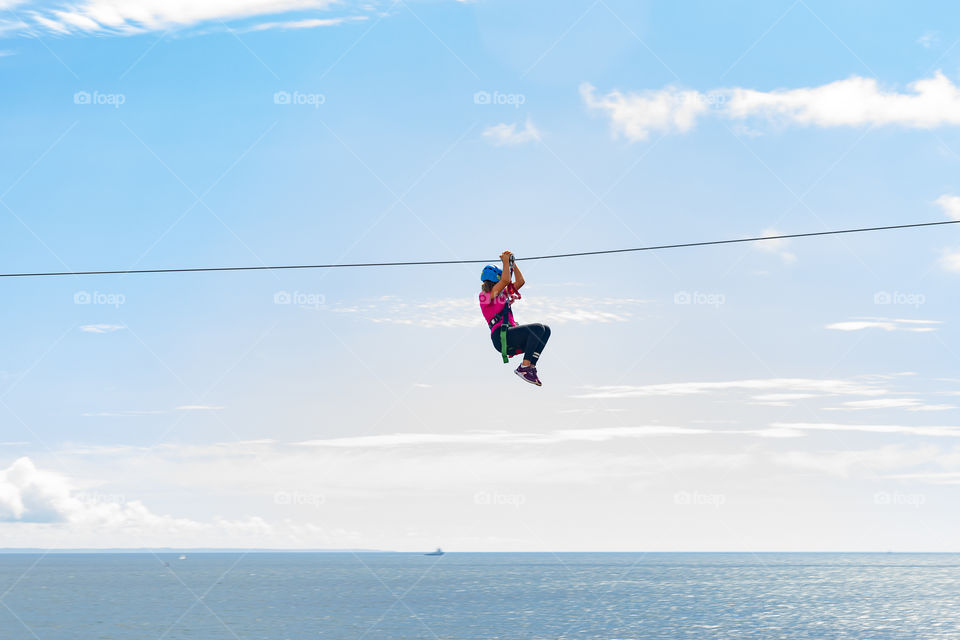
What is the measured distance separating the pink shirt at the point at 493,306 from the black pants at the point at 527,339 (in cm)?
12

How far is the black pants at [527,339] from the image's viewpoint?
17.1 m

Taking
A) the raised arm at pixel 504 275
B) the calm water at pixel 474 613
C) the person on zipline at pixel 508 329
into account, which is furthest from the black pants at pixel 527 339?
the calm water at pixel 474 613

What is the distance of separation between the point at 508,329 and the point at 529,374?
1033 mm

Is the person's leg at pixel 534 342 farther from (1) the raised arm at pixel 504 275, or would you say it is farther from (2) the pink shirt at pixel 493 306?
(1) the raised arm at pixel 504 275

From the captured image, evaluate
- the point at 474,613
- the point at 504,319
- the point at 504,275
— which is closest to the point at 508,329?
the point at 504,319

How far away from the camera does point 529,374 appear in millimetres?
17312

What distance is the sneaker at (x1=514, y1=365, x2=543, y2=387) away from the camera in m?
17.3

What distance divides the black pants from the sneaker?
5.1 inches

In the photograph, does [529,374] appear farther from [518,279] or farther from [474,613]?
[474,613]

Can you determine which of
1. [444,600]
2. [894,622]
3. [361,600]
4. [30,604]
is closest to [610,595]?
[444,600]

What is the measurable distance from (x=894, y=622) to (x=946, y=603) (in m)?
40.1

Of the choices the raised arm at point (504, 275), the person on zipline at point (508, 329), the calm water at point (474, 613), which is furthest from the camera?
the calm water at point (474, 613)

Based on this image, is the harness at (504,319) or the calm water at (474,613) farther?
the calm water at (474,613)

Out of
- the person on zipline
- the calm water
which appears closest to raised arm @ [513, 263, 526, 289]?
the person on zipline
